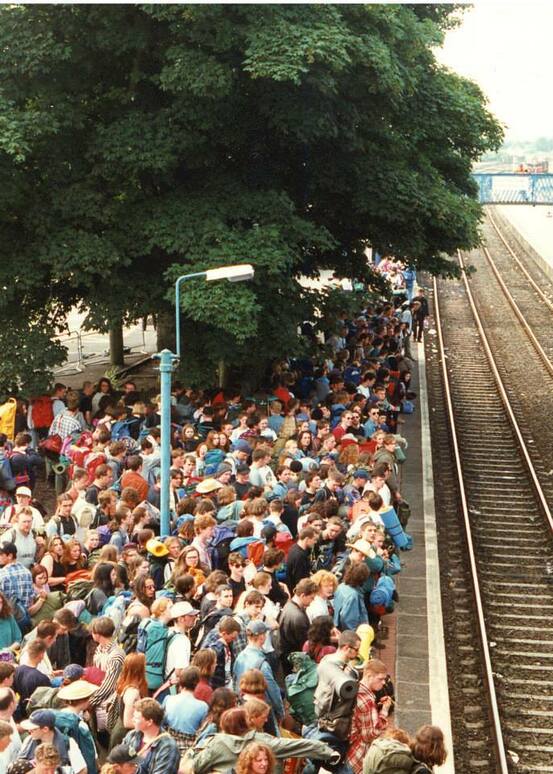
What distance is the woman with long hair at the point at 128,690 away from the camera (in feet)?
27.3

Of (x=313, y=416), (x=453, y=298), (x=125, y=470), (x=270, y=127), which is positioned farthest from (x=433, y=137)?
(x=453, y=298)

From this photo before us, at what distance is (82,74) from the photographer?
2025cm

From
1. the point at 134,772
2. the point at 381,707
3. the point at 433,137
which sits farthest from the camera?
the point at 433,137

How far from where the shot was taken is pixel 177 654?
904 centimetres

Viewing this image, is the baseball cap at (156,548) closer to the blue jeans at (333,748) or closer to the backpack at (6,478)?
the blue jeans at (333,748)

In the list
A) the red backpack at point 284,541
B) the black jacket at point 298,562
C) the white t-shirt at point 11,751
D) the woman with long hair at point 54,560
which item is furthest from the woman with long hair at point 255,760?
the red backpack at point 284,541

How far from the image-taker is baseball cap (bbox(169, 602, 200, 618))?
30.3ft

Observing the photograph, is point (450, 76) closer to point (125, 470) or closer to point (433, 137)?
point (433, 137)

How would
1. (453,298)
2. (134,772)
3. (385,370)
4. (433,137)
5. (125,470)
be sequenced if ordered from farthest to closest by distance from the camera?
(453,298)
(433,137)
(385,370)
(125,470)
(134,772)

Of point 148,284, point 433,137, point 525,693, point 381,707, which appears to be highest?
point 433,137

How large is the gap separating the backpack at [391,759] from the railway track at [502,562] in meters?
3.67

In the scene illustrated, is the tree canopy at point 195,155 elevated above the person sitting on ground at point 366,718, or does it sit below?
above

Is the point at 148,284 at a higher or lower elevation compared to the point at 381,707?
higher

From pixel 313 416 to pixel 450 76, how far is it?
10.3 m
